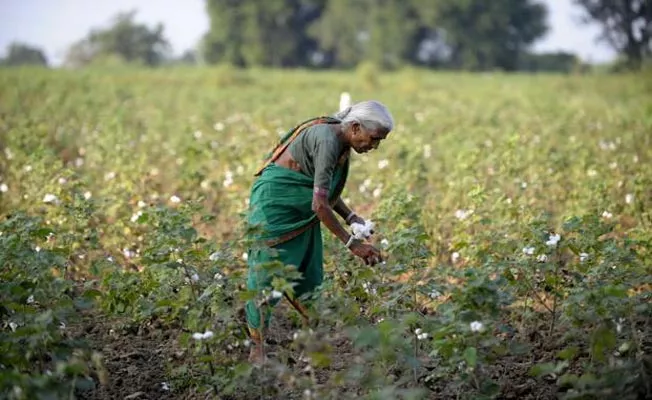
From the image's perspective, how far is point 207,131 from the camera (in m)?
10.7

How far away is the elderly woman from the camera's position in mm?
3525

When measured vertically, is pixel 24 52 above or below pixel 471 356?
above

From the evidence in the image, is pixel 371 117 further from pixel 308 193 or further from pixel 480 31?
pixel 480 31

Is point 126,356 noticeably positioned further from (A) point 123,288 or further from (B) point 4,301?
(B) point 4,301

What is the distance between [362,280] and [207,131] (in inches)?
287

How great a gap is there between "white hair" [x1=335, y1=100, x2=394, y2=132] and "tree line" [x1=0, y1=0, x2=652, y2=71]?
40216 millimetres

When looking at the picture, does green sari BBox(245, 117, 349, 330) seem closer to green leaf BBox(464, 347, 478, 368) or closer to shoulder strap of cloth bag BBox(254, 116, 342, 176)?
shoulder strap of cloth bag BBox(254, 116, 342, 176)

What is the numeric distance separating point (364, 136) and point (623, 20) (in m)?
35.1

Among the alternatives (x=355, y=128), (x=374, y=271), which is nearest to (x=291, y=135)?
(x=355, y=128)

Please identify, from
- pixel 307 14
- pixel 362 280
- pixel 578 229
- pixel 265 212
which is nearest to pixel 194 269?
pixel 265 212

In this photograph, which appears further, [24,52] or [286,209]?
[24,52]

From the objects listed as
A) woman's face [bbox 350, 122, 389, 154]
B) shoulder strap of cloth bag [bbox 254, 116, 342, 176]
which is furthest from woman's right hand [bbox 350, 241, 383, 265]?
shoulder strap of cloth bag [bbox 254, 116, 342, 176]

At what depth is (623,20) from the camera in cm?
3581

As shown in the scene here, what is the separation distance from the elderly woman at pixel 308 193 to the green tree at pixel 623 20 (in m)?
33.1
